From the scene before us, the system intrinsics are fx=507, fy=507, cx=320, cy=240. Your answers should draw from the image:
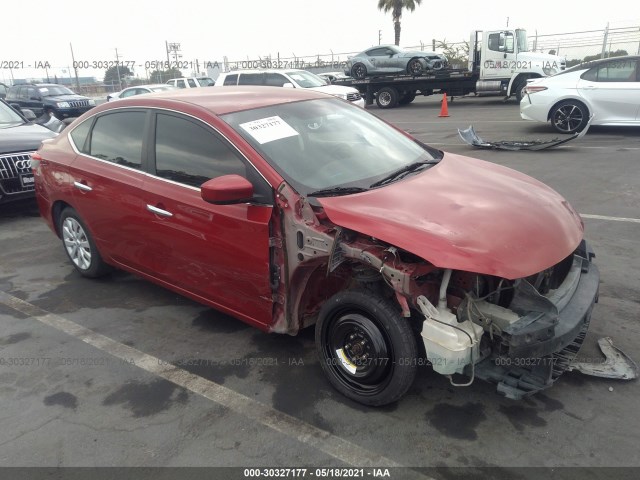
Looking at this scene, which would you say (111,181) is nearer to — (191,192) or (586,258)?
(191,192)

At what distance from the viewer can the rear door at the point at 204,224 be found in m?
3.06

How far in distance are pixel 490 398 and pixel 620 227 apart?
11.5ft

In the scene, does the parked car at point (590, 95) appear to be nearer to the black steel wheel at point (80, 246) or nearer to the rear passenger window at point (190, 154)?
the rear passenger window at point (190, 154)

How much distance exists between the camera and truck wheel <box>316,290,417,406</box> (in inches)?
103

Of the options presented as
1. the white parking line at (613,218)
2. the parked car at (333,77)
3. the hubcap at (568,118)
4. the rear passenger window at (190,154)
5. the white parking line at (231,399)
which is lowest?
the white parking line at (231,399)

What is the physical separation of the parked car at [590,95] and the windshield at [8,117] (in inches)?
389

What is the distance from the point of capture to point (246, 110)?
346 centimetres

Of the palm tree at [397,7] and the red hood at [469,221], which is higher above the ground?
the palm tree at [397,7]

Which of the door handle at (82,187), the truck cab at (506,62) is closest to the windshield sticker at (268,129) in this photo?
the door handle at (82,187)

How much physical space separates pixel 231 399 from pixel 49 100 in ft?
68.4

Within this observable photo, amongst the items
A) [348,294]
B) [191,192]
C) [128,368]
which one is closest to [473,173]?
[348,294]

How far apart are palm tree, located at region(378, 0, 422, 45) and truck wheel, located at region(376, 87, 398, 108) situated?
1730 centimetres

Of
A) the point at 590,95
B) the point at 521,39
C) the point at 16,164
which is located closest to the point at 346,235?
the point at 16,164

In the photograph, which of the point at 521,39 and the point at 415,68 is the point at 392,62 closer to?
the point at 415,68
